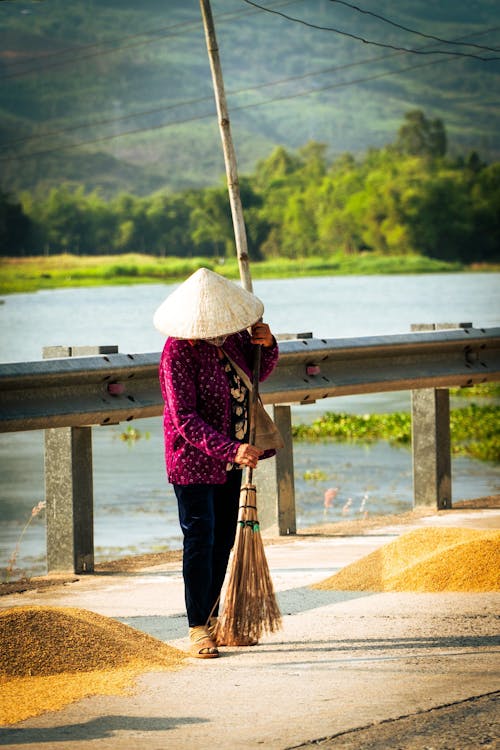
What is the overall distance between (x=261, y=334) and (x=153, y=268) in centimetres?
8565

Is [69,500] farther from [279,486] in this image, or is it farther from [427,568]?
[427,568]

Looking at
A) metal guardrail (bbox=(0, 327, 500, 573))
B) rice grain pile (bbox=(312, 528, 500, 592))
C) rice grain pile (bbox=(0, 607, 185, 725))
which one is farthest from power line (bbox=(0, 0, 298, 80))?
rice grain pile (bbox=(0, 607, 185, 725))

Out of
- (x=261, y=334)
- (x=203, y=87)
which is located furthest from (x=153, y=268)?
(x=261, y=334)

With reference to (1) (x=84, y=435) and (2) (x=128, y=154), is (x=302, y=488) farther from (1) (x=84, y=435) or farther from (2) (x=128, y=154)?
(2) (x=128, y=154)

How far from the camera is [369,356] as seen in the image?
10797mm

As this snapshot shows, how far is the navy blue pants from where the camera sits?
6988mm

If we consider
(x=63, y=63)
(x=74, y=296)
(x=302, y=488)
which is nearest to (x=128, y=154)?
(x=63, y=63)

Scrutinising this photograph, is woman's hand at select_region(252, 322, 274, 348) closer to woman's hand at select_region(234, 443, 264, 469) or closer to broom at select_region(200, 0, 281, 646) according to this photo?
broom at select_region(200, 0, 281, 646)

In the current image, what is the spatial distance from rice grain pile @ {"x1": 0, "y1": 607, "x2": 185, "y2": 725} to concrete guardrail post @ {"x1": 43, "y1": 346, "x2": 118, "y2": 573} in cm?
181

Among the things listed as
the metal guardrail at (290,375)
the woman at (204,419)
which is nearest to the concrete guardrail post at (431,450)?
the metal guardrail at (290,375)

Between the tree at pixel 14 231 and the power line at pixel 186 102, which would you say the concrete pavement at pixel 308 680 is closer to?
→ the tree at pixel 14 231

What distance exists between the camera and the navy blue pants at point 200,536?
6.99m

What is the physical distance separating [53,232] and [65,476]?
81.9 meters

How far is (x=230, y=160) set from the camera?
342 inches
